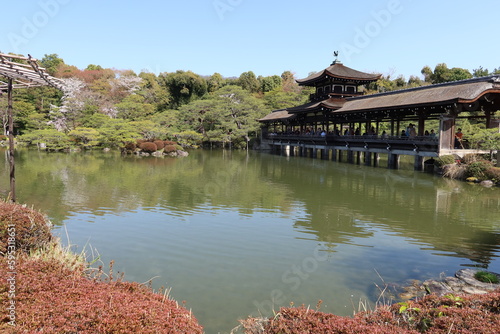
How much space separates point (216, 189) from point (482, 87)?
14.7 meters

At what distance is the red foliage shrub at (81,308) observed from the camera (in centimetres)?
278

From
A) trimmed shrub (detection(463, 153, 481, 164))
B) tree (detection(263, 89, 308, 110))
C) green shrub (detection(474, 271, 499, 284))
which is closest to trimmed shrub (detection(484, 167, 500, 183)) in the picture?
trimmed shrub (detection(463, 153, 481, 164))

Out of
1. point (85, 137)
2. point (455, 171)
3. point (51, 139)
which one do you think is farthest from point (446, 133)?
point (51, 139)

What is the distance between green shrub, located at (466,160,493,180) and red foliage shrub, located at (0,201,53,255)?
18194mm

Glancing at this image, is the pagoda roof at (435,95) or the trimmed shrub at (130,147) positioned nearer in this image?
the pagoda roof at (435,95)

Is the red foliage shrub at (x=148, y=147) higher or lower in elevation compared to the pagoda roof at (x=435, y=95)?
lower

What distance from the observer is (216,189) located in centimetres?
1497

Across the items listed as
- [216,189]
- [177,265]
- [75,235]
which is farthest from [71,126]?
[177,265]

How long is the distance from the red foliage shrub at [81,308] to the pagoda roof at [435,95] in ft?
62.0

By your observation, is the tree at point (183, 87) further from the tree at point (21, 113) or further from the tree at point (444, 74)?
the tree at point (444, 74)

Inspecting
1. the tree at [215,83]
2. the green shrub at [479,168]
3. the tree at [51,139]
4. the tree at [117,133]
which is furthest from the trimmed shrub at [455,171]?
the tree at [215,83]

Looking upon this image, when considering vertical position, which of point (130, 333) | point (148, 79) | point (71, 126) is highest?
point (148, 79)

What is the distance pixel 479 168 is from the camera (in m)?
16.6

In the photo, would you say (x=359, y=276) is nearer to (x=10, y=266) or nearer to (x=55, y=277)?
(x=55, y=277)
